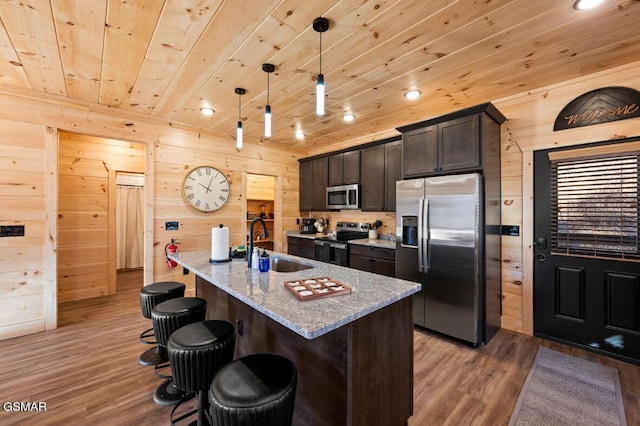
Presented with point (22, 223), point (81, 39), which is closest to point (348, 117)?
point (81, 39)

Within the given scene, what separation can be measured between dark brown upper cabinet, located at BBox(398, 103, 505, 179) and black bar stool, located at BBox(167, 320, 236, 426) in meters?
2.71

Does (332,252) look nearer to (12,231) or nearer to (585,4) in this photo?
(585,4)

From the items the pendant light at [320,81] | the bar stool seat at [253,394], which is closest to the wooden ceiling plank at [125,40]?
the pendant light at [320,81]

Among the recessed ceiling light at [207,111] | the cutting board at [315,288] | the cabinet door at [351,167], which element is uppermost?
the recessed ceiling light at [207,111]

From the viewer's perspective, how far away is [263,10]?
5.81 ft

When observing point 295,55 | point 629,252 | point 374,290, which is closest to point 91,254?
point 295,55

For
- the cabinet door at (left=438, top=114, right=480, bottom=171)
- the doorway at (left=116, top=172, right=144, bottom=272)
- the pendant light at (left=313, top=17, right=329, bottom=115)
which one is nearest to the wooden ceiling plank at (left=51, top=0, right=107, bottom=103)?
the pendant light at (left=313, top=17, right=329, bottom=115)

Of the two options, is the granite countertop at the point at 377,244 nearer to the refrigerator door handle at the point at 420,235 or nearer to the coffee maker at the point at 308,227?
the refrigerator door handle at the point at 420,235

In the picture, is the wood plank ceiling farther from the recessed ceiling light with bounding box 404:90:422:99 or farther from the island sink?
the island sink

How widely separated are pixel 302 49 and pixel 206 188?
9.24ft

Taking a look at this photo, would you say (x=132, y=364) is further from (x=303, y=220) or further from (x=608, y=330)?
(x=608, y=330)

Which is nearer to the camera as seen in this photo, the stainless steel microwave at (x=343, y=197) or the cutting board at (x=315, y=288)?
the cutting board at (x=315, y=288)

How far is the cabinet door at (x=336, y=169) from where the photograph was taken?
4699 mm

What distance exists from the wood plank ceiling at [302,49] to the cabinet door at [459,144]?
0.36 metres
